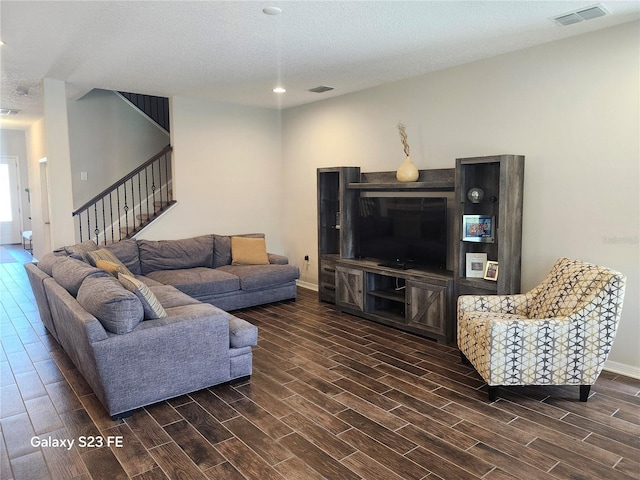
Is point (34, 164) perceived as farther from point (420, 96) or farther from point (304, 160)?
point (420, 96)

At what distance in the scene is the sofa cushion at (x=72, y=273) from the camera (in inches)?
138

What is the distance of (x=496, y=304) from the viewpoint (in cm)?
372

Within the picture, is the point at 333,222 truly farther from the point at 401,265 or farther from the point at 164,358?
the point at 164,358

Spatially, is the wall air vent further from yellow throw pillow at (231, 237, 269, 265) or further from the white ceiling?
yellow throw pillow at (231, 237, 269, 265)

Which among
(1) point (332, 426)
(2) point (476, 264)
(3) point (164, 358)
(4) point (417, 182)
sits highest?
(4) point (417, 182)

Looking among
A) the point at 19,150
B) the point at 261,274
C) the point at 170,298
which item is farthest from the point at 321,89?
the point at 19,150

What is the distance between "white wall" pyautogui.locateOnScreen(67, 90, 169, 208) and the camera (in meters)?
7.09

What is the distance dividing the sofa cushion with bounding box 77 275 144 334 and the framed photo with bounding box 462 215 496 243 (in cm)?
292

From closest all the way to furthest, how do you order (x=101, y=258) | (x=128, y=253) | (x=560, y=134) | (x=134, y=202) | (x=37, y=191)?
(x=560, y=134), (x=101, y=258), (x=128, y=253), (x=134, y=202), (x=37, y=191)

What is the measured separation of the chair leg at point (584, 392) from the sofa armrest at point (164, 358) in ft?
8.33

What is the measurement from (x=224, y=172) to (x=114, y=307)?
400 cm

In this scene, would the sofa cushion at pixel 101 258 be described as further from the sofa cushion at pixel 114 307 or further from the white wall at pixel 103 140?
the white wall at pixel 103 140

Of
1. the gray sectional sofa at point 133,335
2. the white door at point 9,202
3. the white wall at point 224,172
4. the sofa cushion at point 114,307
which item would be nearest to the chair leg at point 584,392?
the gray sectional sofa at point 133,335

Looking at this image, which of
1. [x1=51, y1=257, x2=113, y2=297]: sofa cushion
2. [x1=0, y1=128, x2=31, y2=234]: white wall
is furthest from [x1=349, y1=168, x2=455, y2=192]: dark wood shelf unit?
[x1=0, y1=128, x2=31, y2=234]: white wall
